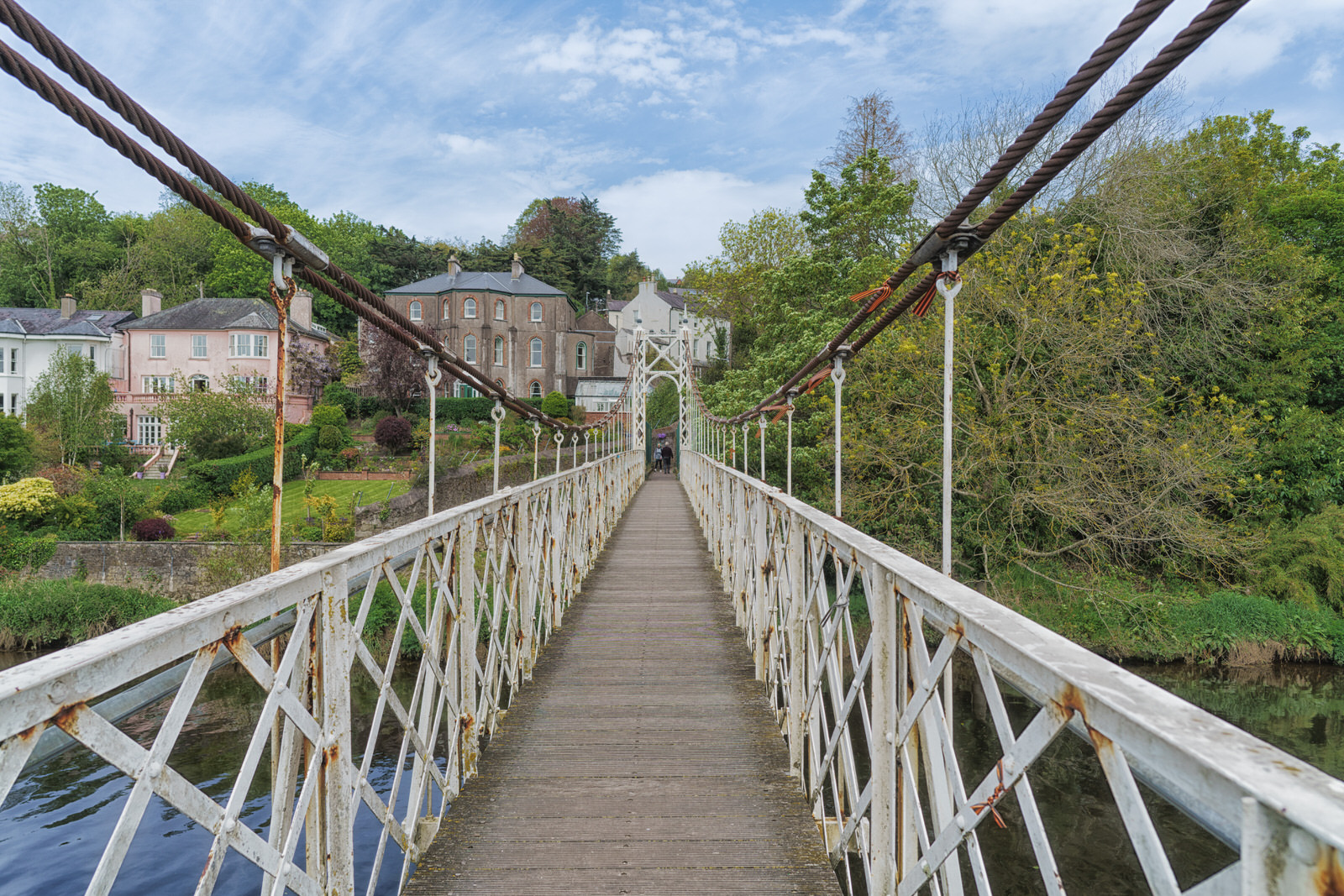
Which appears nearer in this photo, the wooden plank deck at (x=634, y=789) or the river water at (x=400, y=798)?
the wooden plank deck at (x=634, y=789)

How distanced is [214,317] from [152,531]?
1987 centimetres

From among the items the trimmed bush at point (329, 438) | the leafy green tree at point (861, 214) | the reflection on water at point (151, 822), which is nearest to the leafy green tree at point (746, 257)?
the leafy green tree at point (861, 214)

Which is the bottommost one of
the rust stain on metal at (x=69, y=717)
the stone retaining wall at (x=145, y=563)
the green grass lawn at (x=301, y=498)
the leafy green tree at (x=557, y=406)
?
the stone retaining wall at (x=145, y=563)

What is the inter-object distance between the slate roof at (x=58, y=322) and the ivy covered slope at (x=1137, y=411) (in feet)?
102

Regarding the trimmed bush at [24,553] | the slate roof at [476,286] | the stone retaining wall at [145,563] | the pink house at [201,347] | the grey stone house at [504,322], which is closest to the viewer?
the stone retaining wall at [145,563]

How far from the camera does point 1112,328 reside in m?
11.6

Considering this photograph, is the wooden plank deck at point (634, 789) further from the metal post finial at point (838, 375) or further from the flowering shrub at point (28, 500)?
the flowering shrub at point (28, 500)

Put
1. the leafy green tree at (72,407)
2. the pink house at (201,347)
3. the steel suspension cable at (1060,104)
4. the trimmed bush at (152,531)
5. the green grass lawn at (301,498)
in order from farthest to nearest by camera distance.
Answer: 1. the pink house at (201,347)
2. the leafy green tree at (72,407)
3. the green grass lawn at (301,498)
4. the trimmed bush at (152,531)
5. the steel suspension cable at (1060,104)

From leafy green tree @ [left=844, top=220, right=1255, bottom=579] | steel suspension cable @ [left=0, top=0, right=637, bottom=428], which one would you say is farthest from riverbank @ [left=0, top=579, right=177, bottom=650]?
steel suspension cable @ [left=0, top=0, right=637, bottom=428]

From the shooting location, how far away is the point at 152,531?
54.8ft

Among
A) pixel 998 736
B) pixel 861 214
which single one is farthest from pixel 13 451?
pixel 998 736

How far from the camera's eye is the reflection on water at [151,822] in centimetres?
673

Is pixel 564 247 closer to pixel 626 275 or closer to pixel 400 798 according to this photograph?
pixel 626 275

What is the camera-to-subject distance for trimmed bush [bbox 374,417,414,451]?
26.2 metres
